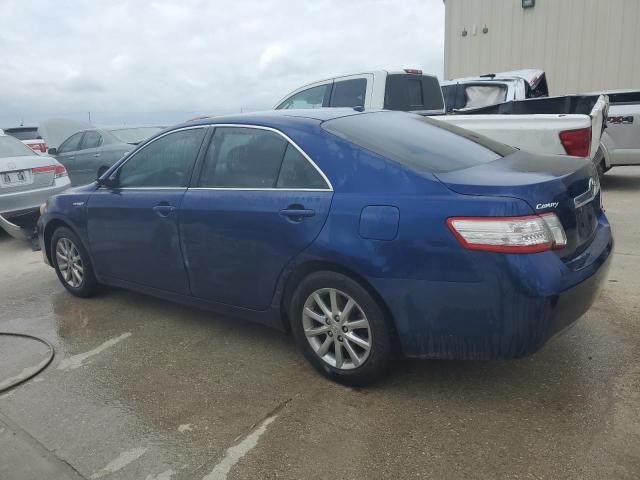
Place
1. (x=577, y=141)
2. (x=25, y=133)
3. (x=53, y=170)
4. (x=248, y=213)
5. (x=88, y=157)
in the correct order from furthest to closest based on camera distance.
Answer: (x=25, y=133) → (x=88, y=157) → (x=53, y=170) → (x=577, y=141) → (x=248, y=213)

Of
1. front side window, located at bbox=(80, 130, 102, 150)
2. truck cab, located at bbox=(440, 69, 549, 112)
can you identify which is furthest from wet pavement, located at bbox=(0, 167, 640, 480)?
front side window, located at bbox=(80, 130, 102, 150)

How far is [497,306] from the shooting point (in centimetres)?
250

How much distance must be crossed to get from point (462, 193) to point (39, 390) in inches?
105

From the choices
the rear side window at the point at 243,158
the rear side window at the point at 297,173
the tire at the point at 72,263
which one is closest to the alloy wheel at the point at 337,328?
the rear side window at the point at 297,173

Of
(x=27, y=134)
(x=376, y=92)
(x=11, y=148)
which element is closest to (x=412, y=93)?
(x=376, y=92)

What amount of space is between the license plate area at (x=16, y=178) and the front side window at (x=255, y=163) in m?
4.57

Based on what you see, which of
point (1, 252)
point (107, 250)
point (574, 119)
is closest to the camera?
point (107, 250)

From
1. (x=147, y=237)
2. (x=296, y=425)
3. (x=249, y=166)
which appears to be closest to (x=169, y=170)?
(x=147, y=237)

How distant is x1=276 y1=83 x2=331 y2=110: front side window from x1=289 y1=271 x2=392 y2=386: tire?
497 centimetres

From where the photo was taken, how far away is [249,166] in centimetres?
345

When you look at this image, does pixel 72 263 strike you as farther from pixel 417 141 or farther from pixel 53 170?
pixel 53 170

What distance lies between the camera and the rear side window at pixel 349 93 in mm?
7328

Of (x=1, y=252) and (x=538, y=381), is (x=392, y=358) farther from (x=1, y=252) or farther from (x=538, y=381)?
(x=1, y=252)

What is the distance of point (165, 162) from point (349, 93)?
4.00 meters
